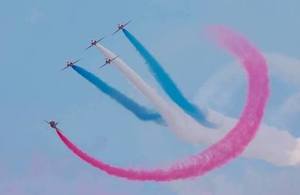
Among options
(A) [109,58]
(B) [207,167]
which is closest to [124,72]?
(A) [109,58]

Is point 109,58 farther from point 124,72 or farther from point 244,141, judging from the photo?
point 244,141

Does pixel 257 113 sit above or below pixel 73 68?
below

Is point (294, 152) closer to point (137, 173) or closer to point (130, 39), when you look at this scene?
point (137, 173)

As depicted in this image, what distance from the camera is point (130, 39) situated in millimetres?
54438

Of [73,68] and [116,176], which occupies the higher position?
[73,68]

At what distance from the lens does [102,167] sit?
52.3m

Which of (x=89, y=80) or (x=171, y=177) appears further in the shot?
(x=89, y=80)

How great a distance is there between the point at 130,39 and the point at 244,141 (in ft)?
47.4

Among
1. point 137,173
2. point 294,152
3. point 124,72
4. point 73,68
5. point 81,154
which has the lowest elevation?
point 294,152

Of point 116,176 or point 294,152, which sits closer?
point 116,176

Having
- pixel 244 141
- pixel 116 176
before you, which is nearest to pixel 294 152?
pixel 244 141

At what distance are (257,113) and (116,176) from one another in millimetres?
13772

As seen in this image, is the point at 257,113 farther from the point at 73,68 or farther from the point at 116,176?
the point at 73,68

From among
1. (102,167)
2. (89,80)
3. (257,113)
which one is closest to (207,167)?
(257,113)
